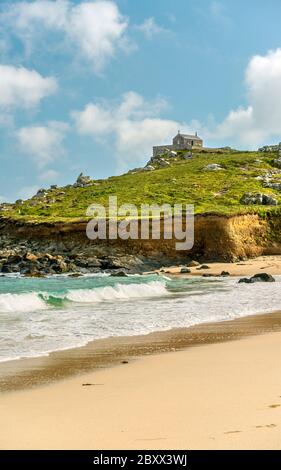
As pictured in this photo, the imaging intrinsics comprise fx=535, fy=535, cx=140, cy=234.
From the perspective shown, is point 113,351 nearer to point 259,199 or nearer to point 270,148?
point 259,199

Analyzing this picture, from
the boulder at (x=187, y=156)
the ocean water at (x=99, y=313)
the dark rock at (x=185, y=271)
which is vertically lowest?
the ocean water at (x=99, y=313)

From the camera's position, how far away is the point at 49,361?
357 inches

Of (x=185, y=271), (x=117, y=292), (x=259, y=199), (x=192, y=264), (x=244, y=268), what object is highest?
(x=259, y=199)

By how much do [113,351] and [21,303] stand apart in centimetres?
1019

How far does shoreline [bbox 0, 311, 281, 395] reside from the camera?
7.80 m

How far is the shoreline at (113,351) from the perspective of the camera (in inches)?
307

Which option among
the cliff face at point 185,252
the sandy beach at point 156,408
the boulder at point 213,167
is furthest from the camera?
the boulder at point 213,167

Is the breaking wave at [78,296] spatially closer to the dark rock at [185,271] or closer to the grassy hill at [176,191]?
the dark rock at [185,271]

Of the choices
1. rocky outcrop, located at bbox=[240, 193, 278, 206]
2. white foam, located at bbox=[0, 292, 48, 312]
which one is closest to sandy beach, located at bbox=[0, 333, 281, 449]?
white foam, located at bbox=[0, 292, 48, 312]

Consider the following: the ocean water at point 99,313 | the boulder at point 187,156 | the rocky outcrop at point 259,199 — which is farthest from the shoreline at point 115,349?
the boulder at point 187,156

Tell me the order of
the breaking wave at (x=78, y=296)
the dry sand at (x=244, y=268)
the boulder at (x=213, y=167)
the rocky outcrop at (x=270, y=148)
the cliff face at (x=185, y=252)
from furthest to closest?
the rocky outcrop at (x=270, y=148), the boulder at (x=213, y=167), the cliff face at (x=185, y=252), the dry sand at (x=244, y=268), the breaking wave at (x=78, y=296)

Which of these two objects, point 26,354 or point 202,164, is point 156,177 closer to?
point 202,164

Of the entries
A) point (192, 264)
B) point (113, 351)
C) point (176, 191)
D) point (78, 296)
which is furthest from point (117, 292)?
point (176, 191)

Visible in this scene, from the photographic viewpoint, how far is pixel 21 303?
1953 cm
